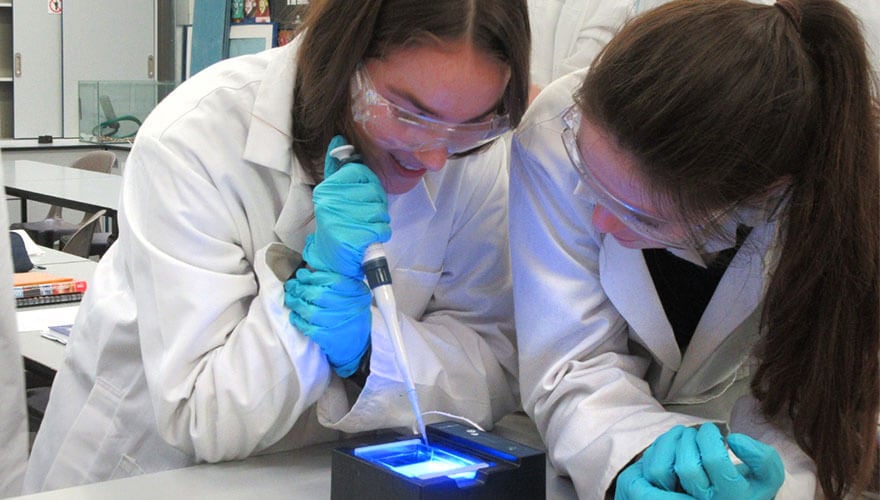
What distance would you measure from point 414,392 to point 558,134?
0.42 meters

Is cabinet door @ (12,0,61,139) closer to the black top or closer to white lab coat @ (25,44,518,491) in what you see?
white lab coat @ (25,44,518,491)

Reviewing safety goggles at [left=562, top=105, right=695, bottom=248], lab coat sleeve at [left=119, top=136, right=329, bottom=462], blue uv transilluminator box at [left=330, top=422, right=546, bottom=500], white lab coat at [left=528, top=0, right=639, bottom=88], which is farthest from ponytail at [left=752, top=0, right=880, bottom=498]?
white lab coat at [left=528, top=0, right=639, bottom=88]

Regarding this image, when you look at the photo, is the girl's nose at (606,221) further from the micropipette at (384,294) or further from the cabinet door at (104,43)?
the cabinet door at (104,43)

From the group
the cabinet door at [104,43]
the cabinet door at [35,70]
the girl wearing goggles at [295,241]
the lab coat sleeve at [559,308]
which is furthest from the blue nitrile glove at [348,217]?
the cabinet door at [104,43]

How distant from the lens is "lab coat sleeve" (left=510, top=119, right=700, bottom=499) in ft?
4.42

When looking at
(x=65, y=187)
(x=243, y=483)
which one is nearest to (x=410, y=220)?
(x=243, y=483)

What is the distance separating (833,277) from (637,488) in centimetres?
37

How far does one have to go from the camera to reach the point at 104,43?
807 cm

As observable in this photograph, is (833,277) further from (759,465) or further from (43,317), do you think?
(43,317)

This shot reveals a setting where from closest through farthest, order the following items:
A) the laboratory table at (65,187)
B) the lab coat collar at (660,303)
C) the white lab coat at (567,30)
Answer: the lab coat collar at (660,303) → the white lab coat at (567,30) → the laboratory table at (65,187)

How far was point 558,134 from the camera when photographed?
4.64ft

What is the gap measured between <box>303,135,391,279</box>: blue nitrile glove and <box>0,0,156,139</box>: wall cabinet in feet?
23.4

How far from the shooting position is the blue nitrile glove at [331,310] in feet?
4.19

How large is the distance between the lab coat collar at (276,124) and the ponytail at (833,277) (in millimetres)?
653
